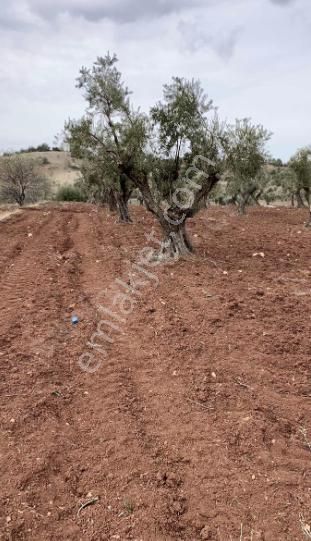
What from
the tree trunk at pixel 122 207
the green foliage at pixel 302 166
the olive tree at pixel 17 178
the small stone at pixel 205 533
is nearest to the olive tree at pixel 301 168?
the green foliage at pixel 302 166

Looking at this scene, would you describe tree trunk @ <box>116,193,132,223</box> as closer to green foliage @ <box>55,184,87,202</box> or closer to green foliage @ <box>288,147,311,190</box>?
green foliage @ <box>288,147,311,190</box>

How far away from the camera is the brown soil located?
3.78m

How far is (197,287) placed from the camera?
30.7 feet

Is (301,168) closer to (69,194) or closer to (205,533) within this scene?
(205,533)

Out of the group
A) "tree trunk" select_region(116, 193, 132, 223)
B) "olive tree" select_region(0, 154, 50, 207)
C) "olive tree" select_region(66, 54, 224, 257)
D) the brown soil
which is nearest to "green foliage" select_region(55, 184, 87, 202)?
"olive tree" select_region(0, 154, 50, 207)

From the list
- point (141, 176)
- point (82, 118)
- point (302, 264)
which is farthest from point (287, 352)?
point (82, 118)

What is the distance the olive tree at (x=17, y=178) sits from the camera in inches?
1583

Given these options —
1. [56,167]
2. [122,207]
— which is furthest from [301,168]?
[56,167]

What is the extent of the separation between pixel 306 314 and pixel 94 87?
40.9ft

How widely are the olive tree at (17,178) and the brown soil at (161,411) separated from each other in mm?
32877

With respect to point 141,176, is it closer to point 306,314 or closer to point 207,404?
point 306,314

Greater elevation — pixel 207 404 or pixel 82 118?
pixel 82 118

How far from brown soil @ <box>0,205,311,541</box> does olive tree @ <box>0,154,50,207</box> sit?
32877mm

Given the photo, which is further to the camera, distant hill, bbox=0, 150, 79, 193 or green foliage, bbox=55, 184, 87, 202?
distant hill, bbox=0, 150, 79, 193
